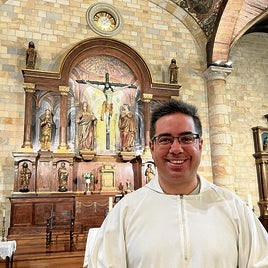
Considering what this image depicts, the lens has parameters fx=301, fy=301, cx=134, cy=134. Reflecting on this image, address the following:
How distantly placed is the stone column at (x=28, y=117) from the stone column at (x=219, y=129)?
5392 millimetres

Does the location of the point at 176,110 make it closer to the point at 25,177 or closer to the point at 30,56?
the point at 25,177

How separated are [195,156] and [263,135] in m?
10.2

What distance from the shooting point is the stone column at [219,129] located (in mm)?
9070

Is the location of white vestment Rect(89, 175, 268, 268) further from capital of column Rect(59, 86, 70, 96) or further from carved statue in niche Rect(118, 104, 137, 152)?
capital of column Rect(59, 86, 70, 96)

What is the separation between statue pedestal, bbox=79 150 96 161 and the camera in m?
8.13

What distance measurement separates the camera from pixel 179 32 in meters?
Answer: 10.2

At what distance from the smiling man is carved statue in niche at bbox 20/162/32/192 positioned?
21.2ft

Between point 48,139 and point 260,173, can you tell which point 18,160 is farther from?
point 260,173

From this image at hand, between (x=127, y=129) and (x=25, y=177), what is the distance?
300cm

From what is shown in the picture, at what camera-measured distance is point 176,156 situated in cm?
137

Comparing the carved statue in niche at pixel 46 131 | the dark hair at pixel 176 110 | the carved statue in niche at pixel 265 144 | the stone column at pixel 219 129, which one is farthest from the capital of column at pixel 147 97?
the dark hair at pixel 176 110

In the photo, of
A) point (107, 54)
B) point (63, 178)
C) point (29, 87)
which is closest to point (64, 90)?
point (29, 87)

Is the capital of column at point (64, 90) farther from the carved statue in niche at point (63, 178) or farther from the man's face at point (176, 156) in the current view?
the man's face at point (176, 156)

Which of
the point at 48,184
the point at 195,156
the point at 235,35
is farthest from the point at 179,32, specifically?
the point at 195,156
